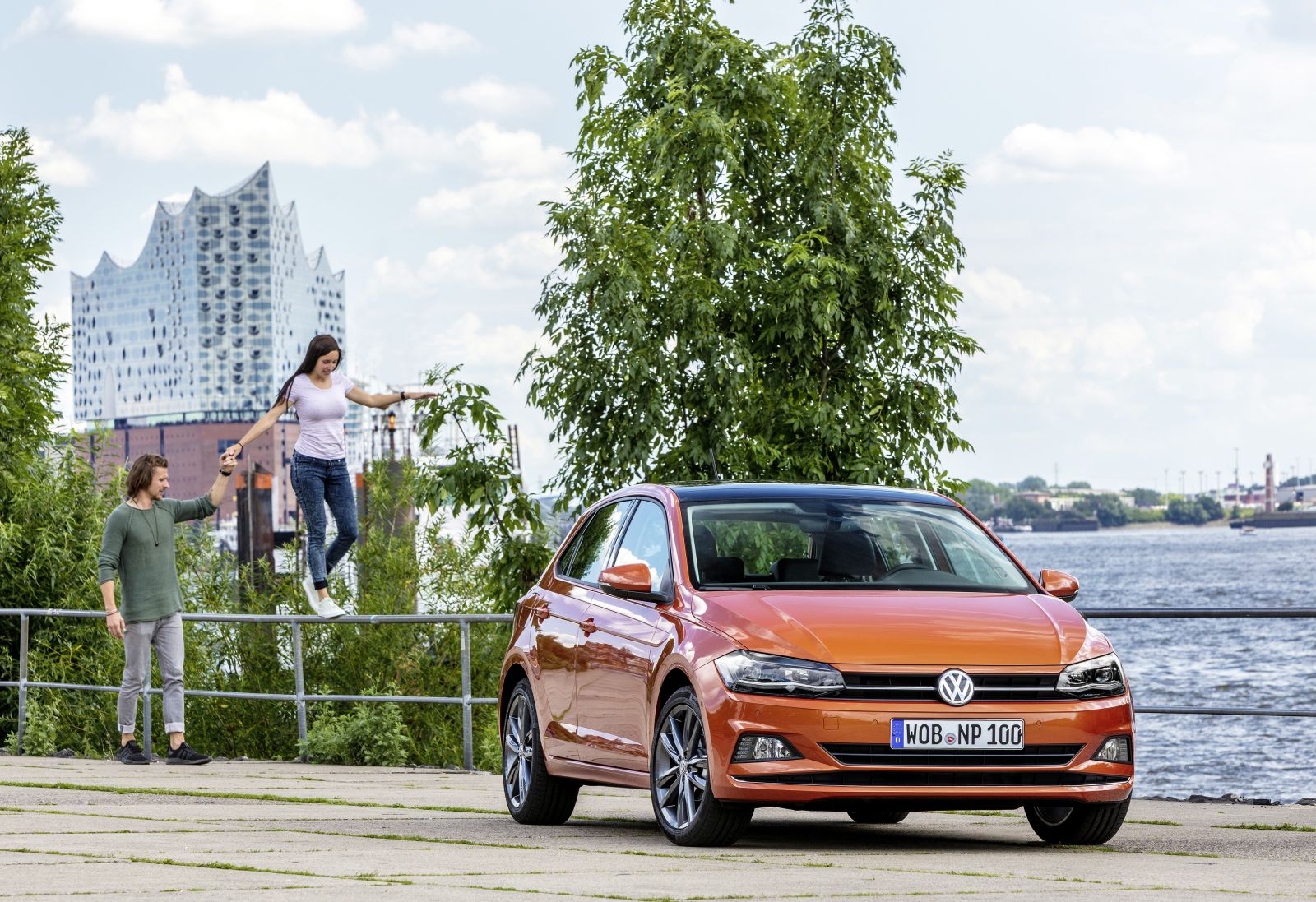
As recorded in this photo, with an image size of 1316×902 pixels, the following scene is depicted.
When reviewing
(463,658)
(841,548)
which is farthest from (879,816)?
(463,658)

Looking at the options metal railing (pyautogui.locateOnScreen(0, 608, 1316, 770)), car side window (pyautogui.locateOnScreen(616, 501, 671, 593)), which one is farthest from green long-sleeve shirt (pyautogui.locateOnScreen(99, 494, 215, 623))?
car side window (pyautogui.locateOnScreen(616, 501, 671, 593))

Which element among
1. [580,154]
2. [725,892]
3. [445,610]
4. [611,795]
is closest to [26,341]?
[445,610]

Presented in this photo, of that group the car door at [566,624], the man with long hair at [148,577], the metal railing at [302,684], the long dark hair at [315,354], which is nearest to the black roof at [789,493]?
the car door at [566,624]

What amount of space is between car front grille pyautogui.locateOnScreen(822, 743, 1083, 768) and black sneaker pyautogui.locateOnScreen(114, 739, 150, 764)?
8471mm

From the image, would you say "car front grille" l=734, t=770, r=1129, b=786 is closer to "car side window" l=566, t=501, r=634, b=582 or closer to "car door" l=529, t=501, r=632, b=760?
"car door" l=529, t=501, r=632, b=760

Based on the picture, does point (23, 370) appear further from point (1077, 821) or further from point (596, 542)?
point (1077, 821)

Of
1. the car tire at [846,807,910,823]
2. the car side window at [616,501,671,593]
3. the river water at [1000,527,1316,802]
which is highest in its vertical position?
the car side window at [616,501,671,593]

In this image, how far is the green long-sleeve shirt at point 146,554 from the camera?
13.7 m

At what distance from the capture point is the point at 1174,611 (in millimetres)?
10852

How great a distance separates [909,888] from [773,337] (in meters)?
11.1

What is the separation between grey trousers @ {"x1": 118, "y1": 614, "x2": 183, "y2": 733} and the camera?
14125 mm

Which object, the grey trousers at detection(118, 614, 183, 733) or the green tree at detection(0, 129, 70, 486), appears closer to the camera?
the grey trousers at detection(118, 614, 183, 733)

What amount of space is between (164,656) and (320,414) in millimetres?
2308

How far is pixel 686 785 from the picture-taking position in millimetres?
8070
